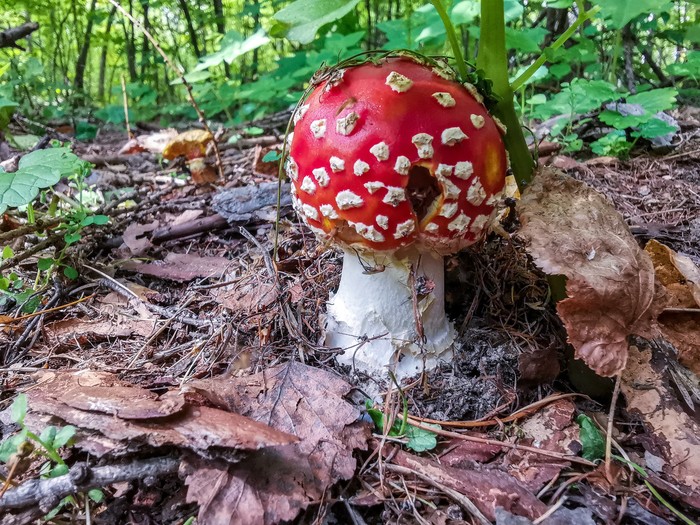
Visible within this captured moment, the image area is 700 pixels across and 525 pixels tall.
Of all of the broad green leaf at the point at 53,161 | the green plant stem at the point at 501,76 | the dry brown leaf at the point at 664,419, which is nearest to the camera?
the dry brown leaf at the point at 664,419

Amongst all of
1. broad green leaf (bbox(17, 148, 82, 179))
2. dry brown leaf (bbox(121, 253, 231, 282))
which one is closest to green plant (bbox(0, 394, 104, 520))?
broad green leaf (bbox(17, 148, 82, 179))

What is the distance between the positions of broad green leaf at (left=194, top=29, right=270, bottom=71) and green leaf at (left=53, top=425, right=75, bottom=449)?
317 cm

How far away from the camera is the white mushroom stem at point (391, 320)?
2.10 meters

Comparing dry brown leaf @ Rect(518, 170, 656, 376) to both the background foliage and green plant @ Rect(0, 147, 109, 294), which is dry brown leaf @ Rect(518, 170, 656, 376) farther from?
green plant @ Rect(0, 147, 109, 294)

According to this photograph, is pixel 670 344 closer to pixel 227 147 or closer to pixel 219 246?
pixel 219 246

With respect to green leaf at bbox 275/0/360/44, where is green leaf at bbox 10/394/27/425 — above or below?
below

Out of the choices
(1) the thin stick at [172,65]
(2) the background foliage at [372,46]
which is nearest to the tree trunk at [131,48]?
(2) the background foliage at [372,46]

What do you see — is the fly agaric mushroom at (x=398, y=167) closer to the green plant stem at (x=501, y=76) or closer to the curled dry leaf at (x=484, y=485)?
the green plant stem at (x=501, y=76)

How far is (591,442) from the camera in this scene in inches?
66.2

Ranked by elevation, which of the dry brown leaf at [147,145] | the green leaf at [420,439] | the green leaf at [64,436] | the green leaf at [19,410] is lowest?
the dry brown leaf at [147,145]

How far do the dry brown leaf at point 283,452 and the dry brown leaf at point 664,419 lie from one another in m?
1.00

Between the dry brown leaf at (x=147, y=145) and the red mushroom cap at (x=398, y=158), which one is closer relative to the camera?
the red mushroom cap at (x=398, y=158)

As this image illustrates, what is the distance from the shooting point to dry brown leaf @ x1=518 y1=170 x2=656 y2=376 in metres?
1.61

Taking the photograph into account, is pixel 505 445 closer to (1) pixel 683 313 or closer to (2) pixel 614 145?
(1) pixel 683 313
